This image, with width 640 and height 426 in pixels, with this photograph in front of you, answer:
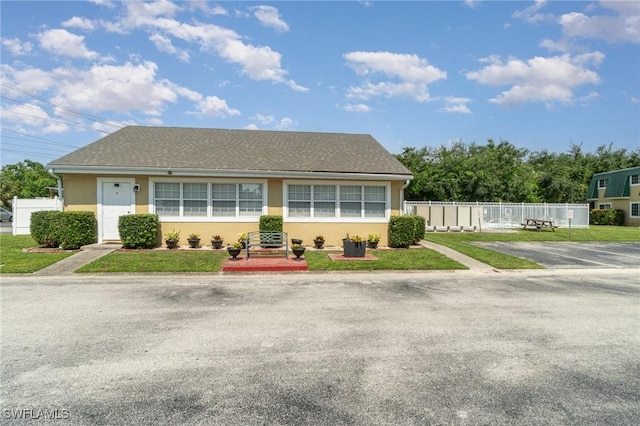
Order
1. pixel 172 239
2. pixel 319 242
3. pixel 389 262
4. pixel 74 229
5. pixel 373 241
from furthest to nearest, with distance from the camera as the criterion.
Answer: pixel 319 242, pixel 373 241, pixel 172 239, pixel 74 229, pixel 389 262

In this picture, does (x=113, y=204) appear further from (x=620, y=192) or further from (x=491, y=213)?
(x=620, y=192)

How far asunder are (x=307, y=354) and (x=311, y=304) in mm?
2375

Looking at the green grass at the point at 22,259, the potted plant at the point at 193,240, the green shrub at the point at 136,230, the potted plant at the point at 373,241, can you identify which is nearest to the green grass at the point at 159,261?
the green shrub at the point at 136,230

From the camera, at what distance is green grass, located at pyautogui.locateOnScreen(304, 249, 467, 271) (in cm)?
1060

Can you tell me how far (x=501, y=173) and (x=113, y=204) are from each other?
3859cm

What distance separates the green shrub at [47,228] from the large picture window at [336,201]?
8.39 metres

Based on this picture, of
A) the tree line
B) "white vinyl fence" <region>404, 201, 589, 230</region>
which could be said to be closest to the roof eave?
"white vinyl fence" <region>404, 201, 589, 230</region>

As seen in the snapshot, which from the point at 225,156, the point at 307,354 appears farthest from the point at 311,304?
the point at 225,156

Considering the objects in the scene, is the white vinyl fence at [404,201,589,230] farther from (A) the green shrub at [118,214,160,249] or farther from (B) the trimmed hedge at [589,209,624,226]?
(A) the green shrub at [118,214,160,249]

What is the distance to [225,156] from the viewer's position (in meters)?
15.1

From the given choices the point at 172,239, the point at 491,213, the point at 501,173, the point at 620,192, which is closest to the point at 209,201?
the point at 172,239

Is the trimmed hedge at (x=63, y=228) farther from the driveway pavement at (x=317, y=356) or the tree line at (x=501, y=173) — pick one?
the tree line at (x=501, y=173)

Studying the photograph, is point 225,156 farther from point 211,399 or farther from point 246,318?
point 211,399

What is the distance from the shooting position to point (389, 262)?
11.2 meters
